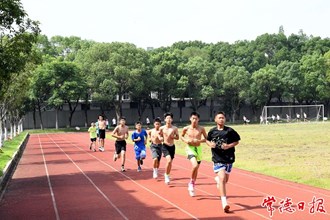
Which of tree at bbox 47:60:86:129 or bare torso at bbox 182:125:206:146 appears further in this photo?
tree at bbox 47:60:86:129

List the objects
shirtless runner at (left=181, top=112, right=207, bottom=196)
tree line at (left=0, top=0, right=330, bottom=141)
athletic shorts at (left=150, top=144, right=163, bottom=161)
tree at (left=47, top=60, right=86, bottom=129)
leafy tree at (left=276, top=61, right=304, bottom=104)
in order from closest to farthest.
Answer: shirtless runner at (left=181, top=112, right=207, bottom=196) < athletic shorts at (left=150, top=144, right=163, bottom=161) < tree at (left=47, top=60, right=86, bottom=129) < tree line at (left=0, top=0, right=330, bottom=141) < leafy tree at (left=276, top=61, right=304, bottom=104)

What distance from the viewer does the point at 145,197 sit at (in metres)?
10.8

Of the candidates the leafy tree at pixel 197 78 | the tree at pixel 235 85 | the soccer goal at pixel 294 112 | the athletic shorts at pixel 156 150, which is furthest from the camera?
the soccer goal at pixel 294 112

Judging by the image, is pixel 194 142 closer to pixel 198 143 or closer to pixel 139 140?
pixel 198 143

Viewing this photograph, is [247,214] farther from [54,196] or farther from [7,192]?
[7,192]

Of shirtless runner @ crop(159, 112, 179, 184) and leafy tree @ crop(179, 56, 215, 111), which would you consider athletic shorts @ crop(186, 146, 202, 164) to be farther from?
leafy tree @ crop(179, 56, 215, 111)

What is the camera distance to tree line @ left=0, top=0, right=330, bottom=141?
53594 mm

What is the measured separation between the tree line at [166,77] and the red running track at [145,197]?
28.6m

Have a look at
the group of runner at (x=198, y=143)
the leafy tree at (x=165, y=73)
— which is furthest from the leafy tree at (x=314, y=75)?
the group of runner at (x=198, y=143)

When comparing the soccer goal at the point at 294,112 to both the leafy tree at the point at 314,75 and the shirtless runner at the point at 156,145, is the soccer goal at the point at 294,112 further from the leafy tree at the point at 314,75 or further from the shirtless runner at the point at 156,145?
the shirtless runner at the point at 156,145

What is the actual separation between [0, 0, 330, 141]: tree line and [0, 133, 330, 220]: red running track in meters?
28.6

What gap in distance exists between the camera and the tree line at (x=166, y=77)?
176 ft

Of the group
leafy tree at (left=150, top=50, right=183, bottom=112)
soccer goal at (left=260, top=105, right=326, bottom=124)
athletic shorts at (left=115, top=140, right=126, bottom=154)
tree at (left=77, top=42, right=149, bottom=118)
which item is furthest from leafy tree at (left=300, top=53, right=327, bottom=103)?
athletic shorts at (left=115, top=140, right=126, bottom=154)

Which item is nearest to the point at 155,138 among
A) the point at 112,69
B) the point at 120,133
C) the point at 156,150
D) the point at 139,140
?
the point at 156,150
